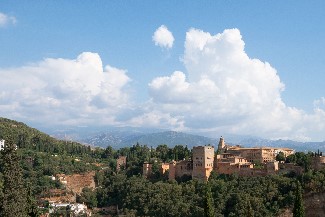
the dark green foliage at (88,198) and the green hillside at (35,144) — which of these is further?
the green hillside at (35,144)

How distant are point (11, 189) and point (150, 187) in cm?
2650

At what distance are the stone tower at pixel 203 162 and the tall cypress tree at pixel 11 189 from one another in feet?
84.3

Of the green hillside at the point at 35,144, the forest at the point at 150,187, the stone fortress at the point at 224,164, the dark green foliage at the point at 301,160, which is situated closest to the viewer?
the forest at the point at 150,187

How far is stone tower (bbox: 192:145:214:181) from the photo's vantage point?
4956 cm

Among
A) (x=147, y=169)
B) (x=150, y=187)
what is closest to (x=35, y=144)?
(x=147, y=169)

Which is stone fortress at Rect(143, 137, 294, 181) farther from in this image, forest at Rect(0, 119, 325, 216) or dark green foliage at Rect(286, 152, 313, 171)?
dark green foliage at Rect(286, 152, 313, 171)

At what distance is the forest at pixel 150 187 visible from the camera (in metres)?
28.5

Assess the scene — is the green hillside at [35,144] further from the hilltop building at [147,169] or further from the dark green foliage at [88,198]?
the hilltop building at [147,169]

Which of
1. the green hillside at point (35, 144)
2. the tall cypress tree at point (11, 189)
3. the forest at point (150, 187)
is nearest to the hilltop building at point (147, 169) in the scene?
the forest at point (150, 187)

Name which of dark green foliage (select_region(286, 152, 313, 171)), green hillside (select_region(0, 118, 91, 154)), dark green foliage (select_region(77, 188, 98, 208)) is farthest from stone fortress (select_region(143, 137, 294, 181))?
green hillside (select_region(0, 118, 91, 154))

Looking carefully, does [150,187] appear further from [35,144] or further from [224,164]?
[35,144]

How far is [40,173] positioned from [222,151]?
82.4 feet

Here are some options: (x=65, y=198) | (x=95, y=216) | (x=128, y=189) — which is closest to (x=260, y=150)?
(x=128, y=189)

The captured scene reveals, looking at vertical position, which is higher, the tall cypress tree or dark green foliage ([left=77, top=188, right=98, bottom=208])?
the tall cypress tree
